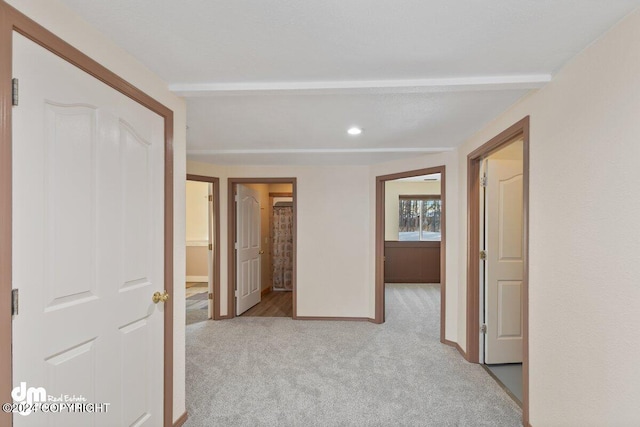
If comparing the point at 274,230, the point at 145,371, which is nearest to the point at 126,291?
the point at 145,371

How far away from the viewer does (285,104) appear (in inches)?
88.0

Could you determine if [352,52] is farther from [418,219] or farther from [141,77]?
[418,219]

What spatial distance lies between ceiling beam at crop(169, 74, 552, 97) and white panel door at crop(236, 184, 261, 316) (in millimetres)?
2809

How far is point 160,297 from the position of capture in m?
1.86

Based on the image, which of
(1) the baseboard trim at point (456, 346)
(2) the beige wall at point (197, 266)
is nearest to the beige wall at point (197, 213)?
(2) the beige wall at point (197, 266)

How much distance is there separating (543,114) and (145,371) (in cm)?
272

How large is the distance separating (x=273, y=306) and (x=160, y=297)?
139 inches

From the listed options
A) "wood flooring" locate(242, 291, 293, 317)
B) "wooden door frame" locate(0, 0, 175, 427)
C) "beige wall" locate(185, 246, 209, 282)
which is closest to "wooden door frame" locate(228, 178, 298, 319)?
"wood flooring" locate(242, 291, 293, 317)

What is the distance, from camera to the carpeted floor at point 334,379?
2.22 meters

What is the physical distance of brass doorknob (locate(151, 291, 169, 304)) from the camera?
6.03 ft

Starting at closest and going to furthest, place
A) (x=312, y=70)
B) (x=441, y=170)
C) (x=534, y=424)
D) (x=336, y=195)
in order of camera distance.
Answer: (x=312, y=70), (x=534, y=424), (x=441, y=170), (x=336, y=195)

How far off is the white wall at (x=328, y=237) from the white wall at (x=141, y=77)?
2399mm

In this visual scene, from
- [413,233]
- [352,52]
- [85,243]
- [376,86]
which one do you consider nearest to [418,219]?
[413,233]

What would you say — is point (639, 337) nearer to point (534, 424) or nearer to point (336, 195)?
point (534, 424)
